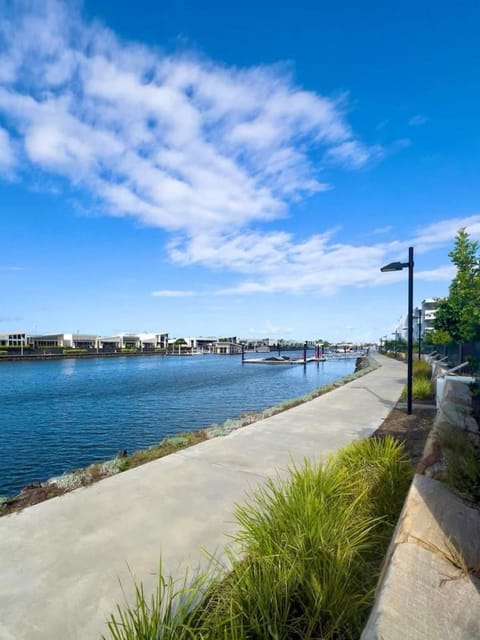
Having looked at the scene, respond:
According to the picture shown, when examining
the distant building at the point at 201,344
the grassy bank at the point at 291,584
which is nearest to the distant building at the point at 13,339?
the distant building at the point at 201,344

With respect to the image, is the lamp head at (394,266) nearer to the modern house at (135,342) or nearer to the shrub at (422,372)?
the shrub at (422,372)

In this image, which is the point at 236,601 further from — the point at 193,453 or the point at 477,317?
the point at 477,317

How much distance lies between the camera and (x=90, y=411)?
20.7 meters

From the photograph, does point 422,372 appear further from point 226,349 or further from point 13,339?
point 226,349

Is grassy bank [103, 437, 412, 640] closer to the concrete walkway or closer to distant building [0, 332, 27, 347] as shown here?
the concrete walkway

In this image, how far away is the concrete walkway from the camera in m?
2.57

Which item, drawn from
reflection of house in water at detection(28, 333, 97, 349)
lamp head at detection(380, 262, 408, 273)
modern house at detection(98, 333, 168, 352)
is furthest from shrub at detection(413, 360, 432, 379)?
modern house at detection(98, 333, 168, 352)

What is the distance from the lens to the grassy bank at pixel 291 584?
6.70 ft

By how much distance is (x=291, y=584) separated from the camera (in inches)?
89.5

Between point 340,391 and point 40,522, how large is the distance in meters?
11.7

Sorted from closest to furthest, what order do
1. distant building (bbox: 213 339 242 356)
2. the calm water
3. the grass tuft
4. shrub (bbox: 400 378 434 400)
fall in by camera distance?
the grass tuft
shrub (bbox: 400 378 434 400)
the calm water
distant building (bbox: 213 339 242 356)

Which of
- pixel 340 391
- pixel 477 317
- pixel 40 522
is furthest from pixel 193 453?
pixel 340 391

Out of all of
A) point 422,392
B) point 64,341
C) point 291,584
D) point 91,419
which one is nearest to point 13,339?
point 64,341

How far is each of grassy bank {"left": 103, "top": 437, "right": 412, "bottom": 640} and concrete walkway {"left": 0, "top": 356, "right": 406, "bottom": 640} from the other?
28cm
